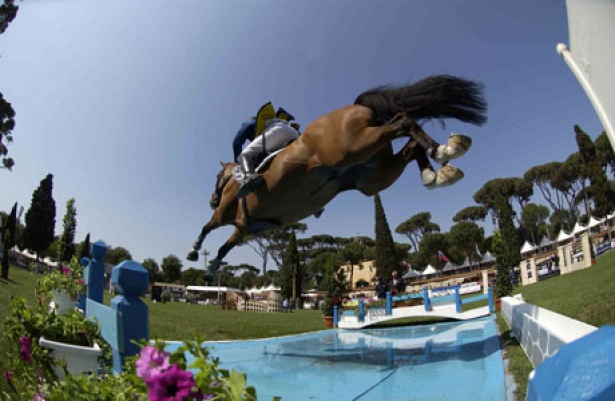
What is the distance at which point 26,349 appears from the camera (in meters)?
1.84

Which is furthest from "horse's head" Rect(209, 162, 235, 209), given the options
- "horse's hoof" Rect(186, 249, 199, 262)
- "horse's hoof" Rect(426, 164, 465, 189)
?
"horse's hoof" Rect(426, 164, 465, 189)

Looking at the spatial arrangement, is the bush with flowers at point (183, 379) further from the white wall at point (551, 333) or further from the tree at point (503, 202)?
the tree at point (503, 202)

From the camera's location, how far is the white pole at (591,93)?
825 mm

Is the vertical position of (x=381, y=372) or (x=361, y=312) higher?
(x=381, y=372)

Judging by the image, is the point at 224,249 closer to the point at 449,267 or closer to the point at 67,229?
the point at 67,229

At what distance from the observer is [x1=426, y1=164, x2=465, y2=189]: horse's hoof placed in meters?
2.31

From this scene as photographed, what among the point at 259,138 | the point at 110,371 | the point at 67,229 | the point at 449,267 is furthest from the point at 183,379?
the point at 449,267

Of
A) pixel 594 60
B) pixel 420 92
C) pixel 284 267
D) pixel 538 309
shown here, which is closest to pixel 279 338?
pixel 538 309

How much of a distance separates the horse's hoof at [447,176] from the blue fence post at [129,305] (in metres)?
1.91

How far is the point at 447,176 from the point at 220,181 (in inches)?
128

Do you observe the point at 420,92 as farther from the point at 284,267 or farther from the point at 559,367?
the point at 284,267

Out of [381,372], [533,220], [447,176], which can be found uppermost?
[533,220]

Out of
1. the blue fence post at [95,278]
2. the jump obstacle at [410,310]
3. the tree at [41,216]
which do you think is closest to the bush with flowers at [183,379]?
the blue fence post at [95,278]

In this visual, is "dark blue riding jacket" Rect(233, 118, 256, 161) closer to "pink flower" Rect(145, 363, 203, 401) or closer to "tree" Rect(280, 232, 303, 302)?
"pink flower" Rect(145, 363, 203, 401)
